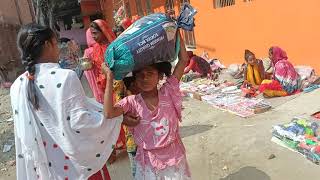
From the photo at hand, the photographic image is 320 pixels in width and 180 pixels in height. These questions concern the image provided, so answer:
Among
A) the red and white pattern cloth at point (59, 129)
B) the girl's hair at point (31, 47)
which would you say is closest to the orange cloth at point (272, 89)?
the red and white pattern cloth at point (59, 129)

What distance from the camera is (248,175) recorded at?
396 centimetres

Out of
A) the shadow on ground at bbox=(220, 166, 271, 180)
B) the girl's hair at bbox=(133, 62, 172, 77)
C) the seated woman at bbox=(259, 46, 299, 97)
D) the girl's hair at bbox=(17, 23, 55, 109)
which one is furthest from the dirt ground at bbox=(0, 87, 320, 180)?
the girl's hair at bbox=(17, 23, 55, 109)

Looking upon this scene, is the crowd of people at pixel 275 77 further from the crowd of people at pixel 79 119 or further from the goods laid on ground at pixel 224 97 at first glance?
the crowd of people at pixel 79 119

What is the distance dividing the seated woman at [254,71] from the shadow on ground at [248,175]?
3.56 metres

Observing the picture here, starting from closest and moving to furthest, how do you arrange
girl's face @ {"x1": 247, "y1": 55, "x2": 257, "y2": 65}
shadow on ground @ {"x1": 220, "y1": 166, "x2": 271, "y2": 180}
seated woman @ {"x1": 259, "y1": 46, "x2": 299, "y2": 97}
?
shadow on ground @ {"x1": 220, "y1": 166, "x2": 271, "y2": 180}, seated woman @ {"x1": 259, "y1": 46, "x2": 299, "y2": 97}, girl's face @ {"x1": 247, "y1": 55, "x2": 257, "y2": 65}

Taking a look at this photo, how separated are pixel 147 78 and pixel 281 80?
4.60 meters

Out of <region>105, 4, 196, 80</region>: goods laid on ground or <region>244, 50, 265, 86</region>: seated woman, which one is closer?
<region>105, 4, 196, 80</region>: goods laid on ground

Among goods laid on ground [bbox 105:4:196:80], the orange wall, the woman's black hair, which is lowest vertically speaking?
the orange wall

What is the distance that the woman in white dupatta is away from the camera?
2.39 metres

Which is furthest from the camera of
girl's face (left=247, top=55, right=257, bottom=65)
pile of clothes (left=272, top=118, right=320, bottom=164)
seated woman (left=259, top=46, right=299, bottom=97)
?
girl's face (left=247, top=55, right=257, bottom=65)

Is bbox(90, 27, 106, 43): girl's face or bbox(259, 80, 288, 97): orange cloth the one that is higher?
bbox(90, 27, 106, 43): girl's face

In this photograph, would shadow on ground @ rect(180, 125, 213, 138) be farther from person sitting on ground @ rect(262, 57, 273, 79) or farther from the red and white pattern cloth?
the red and white pattern cloth

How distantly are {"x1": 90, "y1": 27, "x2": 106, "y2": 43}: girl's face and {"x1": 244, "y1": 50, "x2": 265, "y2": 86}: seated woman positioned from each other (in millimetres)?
3484

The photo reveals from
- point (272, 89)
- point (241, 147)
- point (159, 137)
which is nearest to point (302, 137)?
point (241, 147)
